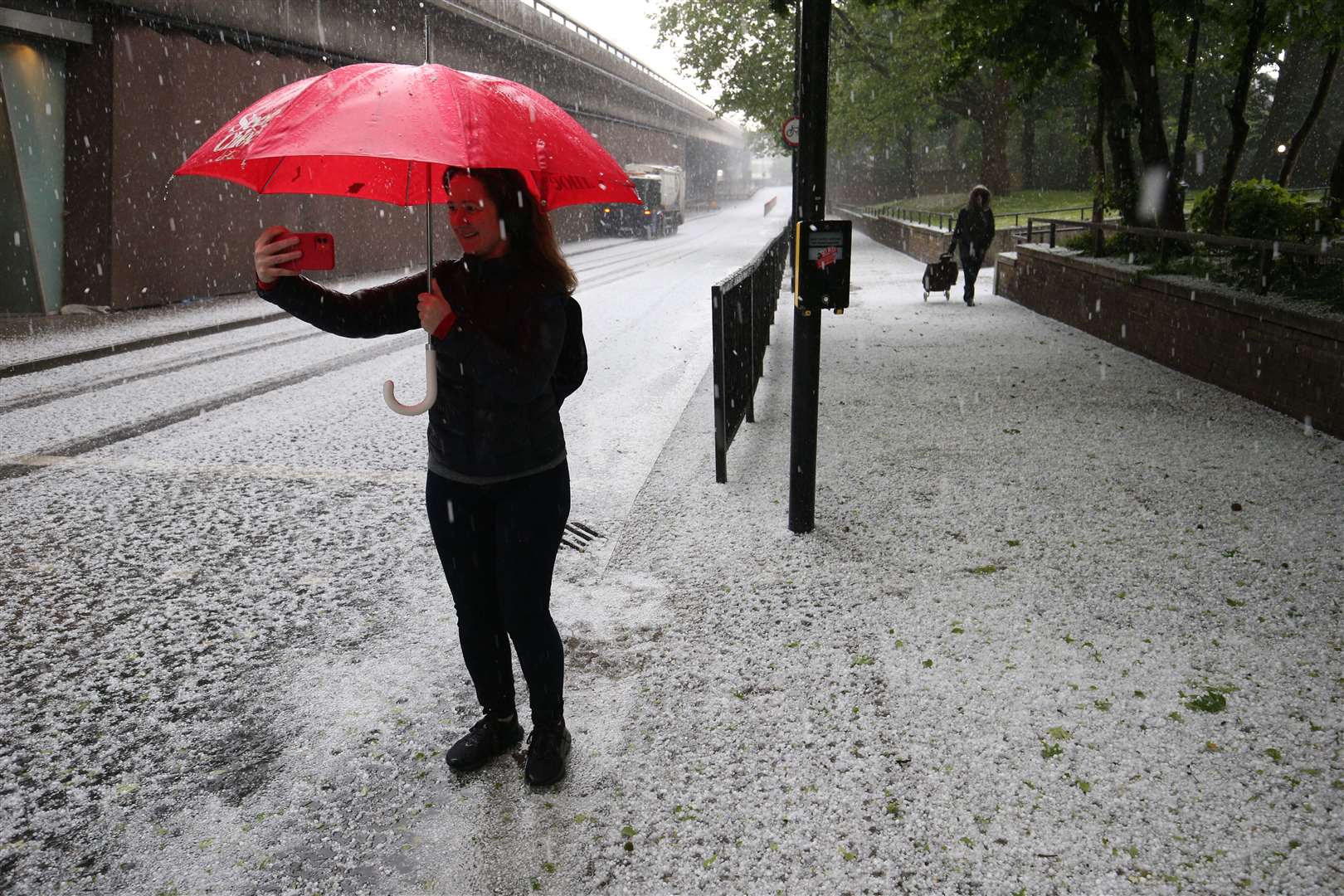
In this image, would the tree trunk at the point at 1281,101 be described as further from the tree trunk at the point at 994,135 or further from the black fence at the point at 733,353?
the black fence at the point at 733,353

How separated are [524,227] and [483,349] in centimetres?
39

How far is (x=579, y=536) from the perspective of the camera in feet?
17.9

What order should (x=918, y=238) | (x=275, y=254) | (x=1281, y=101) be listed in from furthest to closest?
(x=1281, y=101), (x=918, y=238), (x=275, y=254)

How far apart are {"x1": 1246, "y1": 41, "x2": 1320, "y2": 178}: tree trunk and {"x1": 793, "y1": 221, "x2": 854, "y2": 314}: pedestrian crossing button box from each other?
117 feet

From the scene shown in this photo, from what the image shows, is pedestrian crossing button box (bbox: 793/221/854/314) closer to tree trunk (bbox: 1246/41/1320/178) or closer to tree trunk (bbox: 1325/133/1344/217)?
tree trunk (bbox: 1325/133/1344/217)

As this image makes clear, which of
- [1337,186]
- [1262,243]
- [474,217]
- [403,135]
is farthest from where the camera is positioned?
[1337,186]

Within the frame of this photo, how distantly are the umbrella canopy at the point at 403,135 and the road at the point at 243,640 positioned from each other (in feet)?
6.16

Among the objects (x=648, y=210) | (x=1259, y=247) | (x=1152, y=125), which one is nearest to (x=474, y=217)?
(x=1259, y=247)

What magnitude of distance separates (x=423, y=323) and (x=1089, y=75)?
3747 centimetres

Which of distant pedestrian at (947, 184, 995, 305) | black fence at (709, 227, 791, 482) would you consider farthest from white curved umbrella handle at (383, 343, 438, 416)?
distant pedestrian at (947, 184, 995, 305)

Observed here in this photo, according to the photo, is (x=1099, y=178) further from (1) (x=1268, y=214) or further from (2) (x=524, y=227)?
(2) (x=524, y=227)

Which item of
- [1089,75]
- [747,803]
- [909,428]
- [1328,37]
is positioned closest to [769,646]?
[747,803]

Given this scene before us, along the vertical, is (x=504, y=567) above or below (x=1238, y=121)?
below

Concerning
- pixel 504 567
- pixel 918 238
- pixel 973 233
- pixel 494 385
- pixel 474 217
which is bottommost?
pixel 504 567
